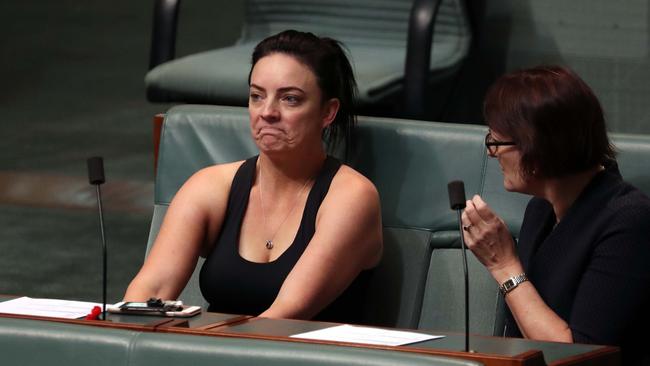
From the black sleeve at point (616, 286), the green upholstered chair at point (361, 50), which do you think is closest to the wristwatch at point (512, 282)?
the black sleeve at point (616, 286)

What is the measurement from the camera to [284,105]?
2844mm

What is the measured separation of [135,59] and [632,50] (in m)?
4.10

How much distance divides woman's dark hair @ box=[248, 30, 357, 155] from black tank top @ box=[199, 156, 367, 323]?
10 cm

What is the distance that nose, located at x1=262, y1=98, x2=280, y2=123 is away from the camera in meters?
2.80

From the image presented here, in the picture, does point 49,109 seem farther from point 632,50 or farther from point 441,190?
point 441,190

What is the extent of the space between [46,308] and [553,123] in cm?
90

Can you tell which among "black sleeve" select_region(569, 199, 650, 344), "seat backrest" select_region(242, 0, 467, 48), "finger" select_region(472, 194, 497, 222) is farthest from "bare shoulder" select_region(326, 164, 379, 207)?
"seat backrest" select_region(242, 0, 467, 48)

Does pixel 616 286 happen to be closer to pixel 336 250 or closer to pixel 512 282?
pixel 512 282

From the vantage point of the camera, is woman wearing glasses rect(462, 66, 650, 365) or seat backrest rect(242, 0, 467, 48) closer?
woman wearing glasses rect(462, 66, 650, 365)

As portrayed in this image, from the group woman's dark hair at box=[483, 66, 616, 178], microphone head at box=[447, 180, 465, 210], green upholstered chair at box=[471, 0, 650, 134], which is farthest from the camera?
green upholstered chair at box=[471, 0, 650, 134]

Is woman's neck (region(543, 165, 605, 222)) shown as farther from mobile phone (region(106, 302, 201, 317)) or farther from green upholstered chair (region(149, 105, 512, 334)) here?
mobile phone (region(106, 302, 201, 317))

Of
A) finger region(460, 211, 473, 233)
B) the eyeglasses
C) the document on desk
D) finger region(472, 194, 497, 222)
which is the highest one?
the eyeglasses

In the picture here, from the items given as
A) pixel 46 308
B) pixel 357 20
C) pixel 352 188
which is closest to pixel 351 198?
pixel 352 188

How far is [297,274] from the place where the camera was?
268 centimetres
